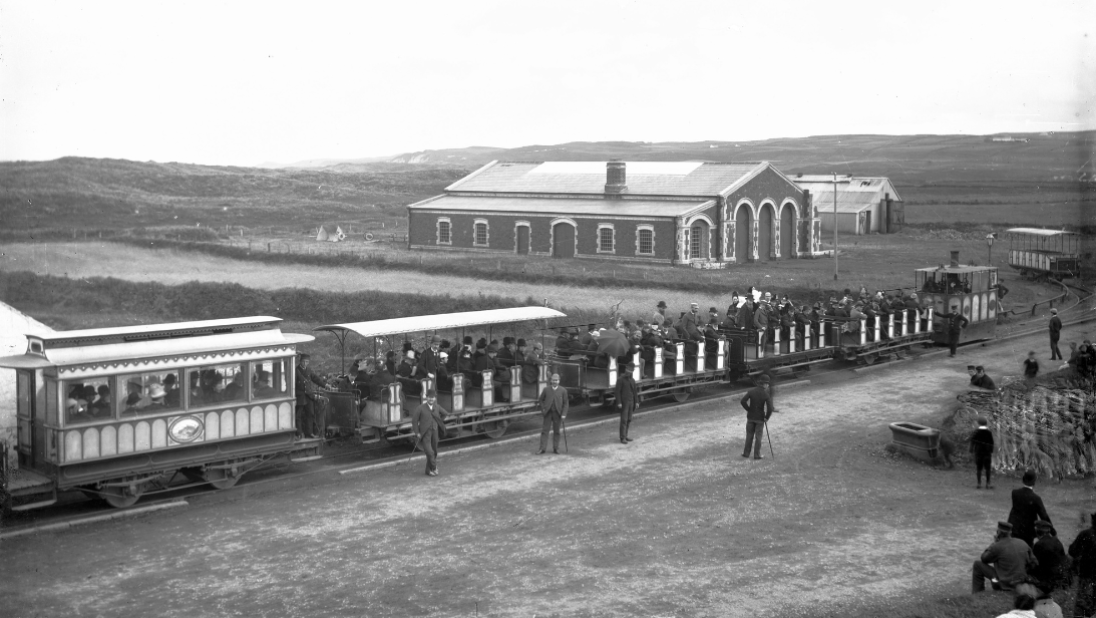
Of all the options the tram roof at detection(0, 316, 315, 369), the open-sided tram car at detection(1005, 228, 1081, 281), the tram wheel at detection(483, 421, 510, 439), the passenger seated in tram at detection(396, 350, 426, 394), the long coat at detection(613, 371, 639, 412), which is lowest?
the tram wheel at detection(483, 421, 510, 439)

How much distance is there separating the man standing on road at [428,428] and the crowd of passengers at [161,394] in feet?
7.89

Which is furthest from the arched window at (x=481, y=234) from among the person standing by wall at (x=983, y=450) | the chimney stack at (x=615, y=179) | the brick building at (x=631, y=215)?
the person standing by wall at (x=983, y=450)

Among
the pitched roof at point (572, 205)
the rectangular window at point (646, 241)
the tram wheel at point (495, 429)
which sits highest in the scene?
the pitched roof at point (572, 205)

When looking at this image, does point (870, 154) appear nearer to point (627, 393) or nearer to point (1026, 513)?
point (627, 393)

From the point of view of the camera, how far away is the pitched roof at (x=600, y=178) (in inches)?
2379

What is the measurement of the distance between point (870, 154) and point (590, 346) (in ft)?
446

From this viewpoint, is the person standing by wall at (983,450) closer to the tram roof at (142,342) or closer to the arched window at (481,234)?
the tram roof at (142,342)

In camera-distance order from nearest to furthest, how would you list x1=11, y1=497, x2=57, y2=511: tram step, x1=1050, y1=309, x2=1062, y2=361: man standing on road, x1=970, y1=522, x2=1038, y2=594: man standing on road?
1. x1=970, y1=522, x2=1038, y2=594: man standing on road
2. x1=11, y1=497, x2=57, y2=511: tram step
3. x1=1050, y1=309, x2=1062, y2=361: man standing on road

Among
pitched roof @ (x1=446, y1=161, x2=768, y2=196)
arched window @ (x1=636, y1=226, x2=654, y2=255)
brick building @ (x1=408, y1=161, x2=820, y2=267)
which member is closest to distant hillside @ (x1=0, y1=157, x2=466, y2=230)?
pitched roof @ (x1=446, y1=161, x2=768, y2=196)

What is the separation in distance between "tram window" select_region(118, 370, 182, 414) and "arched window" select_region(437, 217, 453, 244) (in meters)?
49.1

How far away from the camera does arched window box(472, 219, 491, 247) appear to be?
63.1 meters

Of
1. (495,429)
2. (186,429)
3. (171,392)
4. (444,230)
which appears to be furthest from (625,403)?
(444,230)

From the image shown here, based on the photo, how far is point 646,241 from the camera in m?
57.3

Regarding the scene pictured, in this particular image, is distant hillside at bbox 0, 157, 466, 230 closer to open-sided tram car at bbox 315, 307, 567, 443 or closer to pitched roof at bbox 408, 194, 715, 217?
pitched roof at bbox 408, 194, 715, 217
